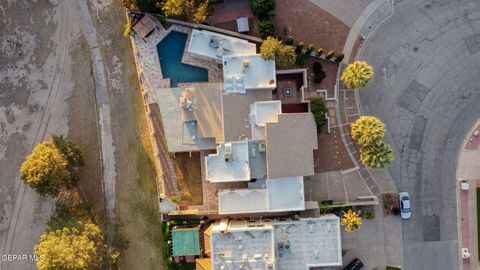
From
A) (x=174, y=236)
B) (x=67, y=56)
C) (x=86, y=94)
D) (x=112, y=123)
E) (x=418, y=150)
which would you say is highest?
(x=67, y=56)

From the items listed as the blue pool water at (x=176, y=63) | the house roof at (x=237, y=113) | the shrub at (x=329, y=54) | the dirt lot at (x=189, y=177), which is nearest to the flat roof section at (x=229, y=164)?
the house roof at (x=237, y=113)

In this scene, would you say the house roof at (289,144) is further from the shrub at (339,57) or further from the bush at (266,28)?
the bush at (266,28)

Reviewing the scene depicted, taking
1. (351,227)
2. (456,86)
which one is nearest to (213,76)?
(351,227)

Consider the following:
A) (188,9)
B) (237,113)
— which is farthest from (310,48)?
(188,9)

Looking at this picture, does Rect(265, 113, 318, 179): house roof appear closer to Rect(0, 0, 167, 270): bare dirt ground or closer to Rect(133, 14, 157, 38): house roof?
Rect(0, 0, 167, 270): bare dirt ground

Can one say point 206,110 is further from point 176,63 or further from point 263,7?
point 263,7

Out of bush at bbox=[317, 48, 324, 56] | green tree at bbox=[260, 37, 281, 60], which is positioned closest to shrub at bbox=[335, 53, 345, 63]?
bush at bbox=[317, 48, 324, 56]

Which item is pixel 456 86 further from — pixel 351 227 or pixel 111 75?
pixel 111 75
